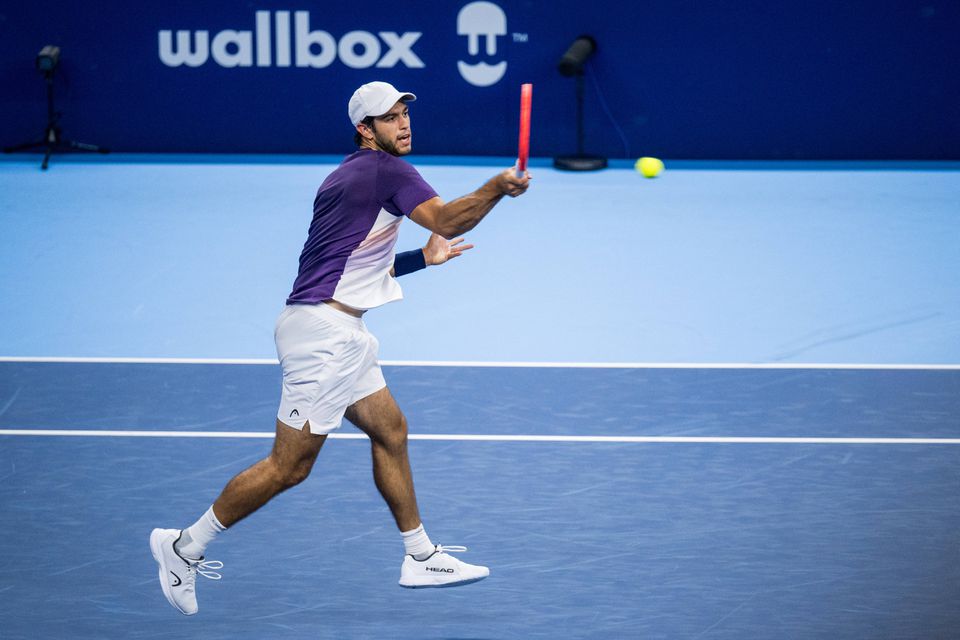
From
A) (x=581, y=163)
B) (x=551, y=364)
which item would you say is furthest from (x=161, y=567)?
(x=581, y=163)

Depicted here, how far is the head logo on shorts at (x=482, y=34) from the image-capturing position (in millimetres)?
13789

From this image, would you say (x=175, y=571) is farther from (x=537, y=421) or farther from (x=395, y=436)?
(x=537, y=421)

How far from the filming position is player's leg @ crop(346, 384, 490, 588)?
16.9 feet

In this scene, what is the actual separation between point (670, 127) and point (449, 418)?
758cm

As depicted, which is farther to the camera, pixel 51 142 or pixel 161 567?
pixel 51 142

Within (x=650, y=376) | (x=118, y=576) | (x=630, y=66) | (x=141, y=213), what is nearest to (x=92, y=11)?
(x=141, y=213)

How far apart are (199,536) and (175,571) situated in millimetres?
152

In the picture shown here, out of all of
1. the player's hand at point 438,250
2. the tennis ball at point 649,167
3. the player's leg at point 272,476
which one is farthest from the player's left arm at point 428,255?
the tennis ball at point 649,167

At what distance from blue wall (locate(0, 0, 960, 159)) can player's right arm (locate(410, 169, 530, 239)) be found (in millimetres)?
9347

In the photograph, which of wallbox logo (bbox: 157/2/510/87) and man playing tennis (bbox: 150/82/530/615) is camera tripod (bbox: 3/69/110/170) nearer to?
wallbox logo (bbox: 157/2/510/87)

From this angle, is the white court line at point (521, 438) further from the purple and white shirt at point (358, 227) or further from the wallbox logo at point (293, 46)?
the wallbox logo at point (293, 46)

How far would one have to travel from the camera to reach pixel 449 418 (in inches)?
283

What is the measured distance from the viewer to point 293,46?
13.9 meters

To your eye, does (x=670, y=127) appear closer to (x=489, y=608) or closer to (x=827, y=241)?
(x=827, y=241)
